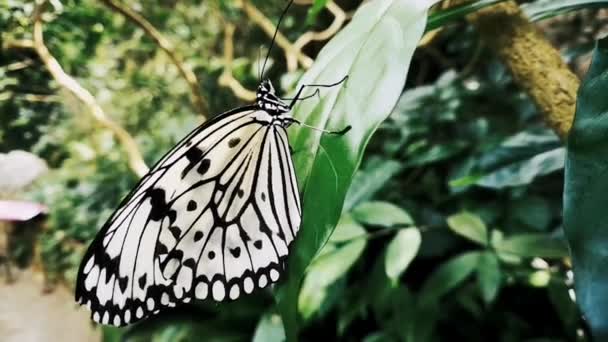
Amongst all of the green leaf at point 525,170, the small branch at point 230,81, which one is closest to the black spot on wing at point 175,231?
the green leaf at point 525,170

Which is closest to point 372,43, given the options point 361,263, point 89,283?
point 89,283

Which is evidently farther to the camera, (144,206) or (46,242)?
(46,242)

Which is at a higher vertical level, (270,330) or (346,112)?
(346,112)

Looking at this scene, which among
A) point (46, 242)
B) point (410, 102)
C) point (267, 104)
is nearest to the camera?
point (267, 104)

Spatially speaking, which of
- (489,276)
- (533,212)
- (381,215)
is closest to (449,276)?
(489,276)

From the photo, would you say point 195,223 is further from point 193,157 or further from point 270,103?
point 270,103

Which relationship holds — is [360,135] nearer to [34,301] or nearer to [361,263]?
[361,263]
